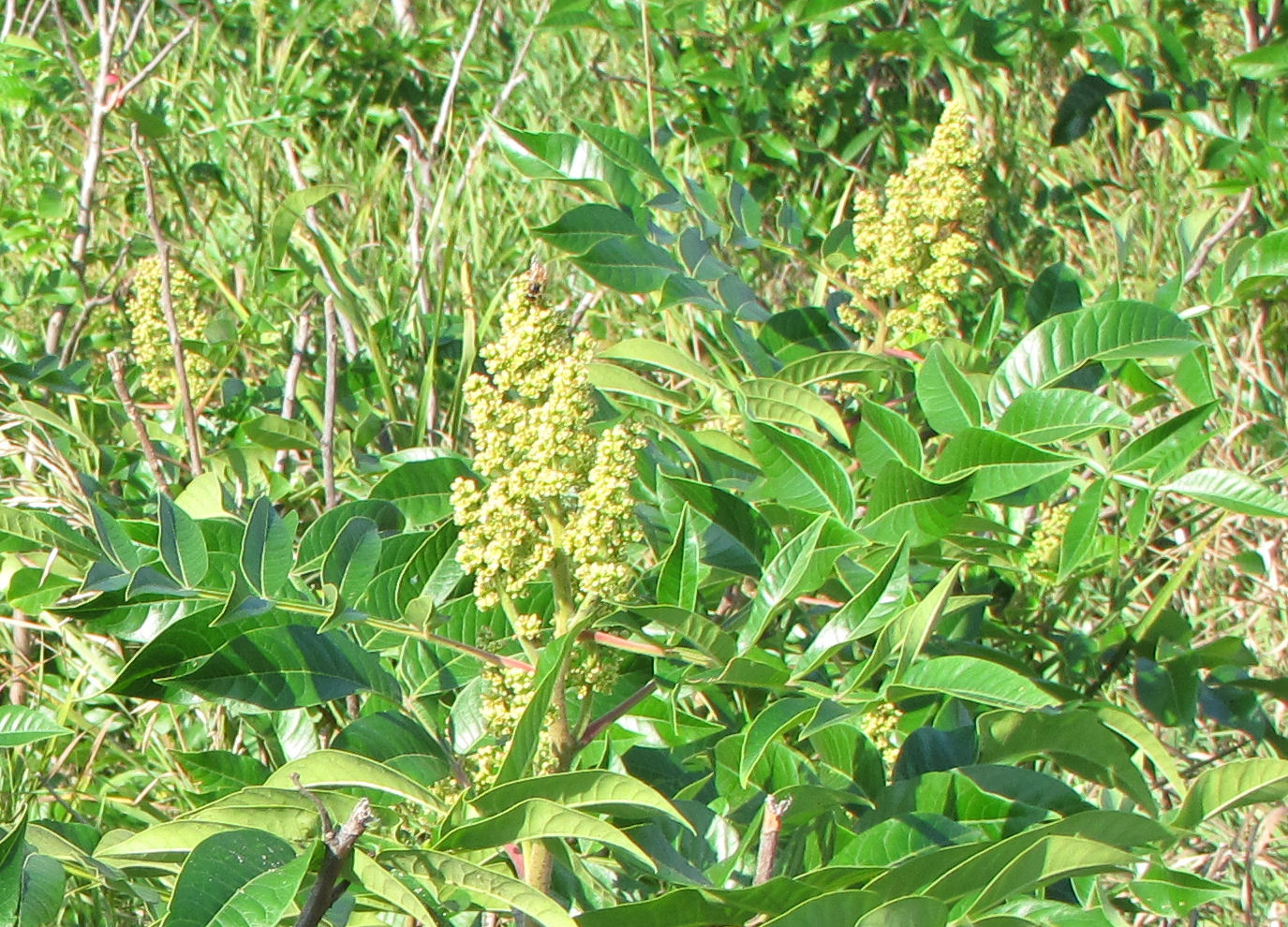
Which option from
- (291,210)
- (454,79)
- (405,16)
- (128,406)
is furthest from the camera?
(405,16)

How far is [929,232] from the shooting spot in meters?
1.31

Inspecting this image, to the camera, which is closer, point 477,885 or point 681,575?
point 477,885

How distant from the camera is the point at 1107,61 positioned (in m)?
2.05

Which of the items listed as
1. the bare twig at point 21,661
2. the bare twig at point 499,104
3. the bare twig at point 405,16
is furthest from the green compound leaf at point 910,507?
the bare twig at point 405,16

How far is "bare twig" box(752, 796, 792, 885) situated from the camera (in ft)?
2.50

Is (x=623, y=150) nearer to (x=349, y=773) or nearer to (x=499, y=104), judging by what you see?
(x=349, y=773)

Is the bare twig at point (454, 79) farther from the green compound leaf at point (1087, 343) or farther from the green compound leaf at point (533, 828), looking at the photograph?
the green compound leaf at point (533, 828)

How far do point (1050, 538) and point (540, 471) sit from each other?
2.55 ft

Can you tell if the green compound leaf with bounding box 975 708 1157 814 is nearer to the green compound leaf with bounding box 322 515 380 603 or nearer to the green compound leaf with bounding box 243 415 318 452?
the green compound leaf with bounding box 322 515 380 603

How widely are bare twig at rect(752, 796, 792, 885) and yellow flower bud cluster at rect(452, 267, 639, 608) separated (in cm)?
15

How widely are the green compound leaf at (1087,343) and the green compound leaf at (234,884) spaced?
59 centimetres

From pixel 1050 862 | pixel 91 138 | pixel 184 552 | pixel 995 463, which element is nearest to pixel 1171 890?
pixel 1050 862

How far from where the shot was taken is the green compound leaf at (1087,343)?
39.2 inches

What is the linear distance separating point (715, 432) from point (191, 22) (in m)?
1.43
